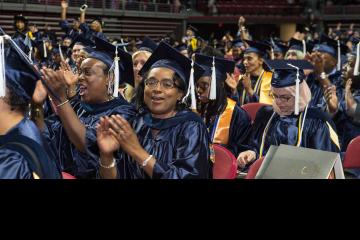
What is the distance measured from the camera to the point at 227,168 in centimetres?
347

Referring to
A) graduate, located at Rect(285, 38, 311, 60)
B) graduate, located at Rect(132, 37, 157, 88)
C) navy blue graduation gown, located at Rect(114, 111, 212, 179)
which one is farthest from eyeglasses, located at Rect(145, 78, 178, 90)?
graduate, located at Rect(285, 38, 311, 60)

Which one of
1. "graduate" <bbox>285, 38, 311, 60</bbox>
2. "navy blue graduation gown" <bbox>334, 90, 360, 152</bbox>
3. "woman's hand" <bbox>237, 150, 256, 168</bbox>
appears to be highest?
"graduate" <bbox>285, 38, 311, 60</bbox>

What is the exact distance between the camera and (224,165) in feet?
11.5

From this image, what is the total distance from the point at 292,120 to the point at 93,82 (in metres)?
1.37

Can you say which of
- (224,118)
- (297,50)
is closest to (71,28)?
(297,50)

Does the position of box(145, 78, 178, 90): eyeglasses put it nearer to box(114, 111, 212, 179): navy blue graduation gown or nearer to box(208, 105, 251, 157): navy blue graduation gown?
box(114, 111, 212, 179): navy blue graduation gown

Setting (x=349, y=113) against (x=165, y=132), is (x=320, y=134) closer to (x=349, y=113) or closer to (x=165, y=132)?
(x=165, y=132)

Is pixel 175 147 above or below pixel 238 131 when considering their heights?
above

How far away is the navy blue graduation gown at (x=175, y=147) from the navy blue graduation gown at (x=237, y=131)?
5.51ft

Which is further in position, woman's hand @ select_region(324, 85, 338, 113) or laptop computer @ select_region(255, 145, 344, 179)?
woman's hand @ select_region(324, 85, 338, 113)

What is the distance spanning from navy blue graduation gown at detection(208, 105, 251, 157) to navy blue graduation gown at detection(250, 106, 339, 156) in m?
0.44

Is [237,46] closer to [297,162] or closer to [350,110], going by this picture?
[350,110]

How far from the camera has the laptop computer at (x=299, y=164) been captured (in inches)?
93.0

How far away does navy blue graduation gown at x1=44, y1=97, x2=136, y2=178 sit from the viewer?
3623mm
